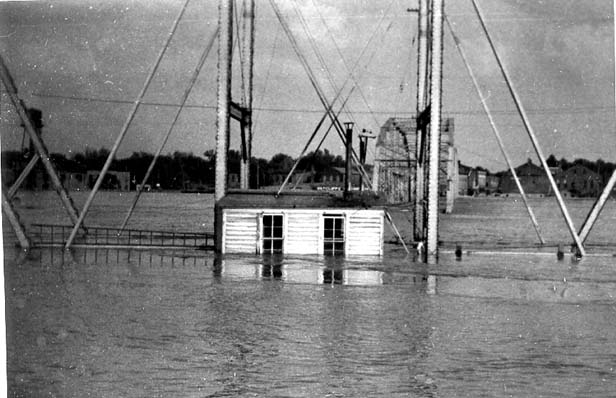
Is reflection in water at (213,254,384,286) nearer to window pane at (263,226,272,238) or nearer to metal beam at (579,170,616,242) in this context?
window pane at (263,226,272,238)

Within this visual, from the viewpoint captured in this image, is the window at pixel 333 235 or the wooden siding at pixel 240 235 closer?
the window at pixel 333 235

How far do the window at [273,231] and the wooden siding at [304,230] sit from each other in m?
0.24

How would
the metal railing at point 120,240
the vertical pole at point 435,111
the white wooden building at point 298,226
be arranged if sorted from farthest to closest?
the metal railing at point 120,240, the white wooden building at point 298,226, the vertical pole at point 435,111

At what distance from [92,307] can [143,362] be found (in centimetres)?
526

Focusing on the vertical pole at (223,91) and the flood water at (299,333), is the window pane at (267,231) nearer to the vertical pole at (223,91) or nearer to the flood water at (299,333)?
the vertical pole at (223,91)

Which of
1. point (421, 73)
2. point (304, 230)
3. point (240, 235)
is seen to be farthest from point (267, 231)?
point (421, 73)

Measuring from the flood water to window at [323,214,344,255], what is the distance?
150 inches

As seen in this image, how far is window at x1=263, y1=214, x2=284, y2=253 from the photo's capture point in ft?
96.9

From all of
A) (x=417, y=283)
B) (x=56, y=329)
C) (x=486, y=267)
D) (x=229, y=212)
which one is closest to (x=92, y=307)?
(x=56, y=329)

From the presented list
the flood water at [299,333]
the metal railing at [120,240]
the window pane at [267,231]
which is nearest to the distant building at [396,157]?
the metal railing at [120,240]

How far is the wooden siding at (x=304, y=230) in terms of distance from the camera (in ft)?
96.2

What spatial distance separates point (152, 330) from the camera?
15.1 metres

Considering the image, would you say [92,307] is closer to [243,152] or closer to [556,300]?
[556,300]

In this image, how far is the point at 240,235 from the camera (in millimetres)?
29875
